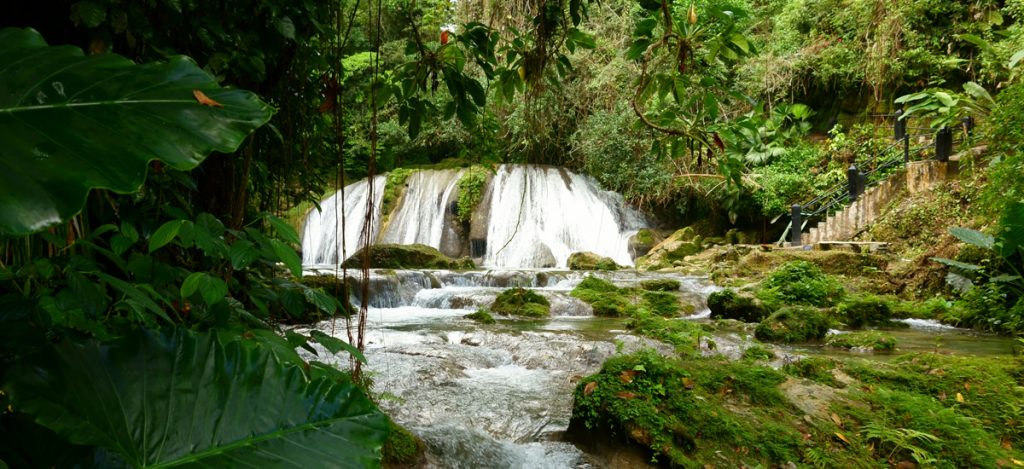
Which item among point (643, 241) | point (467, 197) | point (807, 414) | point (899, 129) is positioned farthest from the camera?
point (467, 197)

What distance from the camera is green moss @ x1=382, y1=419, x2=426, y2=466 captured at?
2.82 m

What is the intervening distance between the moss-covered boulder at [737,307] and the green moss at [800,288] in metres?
0.34

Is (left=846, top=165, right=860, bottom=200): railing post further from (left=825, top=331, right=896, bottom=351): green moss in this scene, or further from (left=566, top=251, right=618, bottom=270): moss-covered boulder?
(left=825, top=331, right=896, bottom=351): green moss

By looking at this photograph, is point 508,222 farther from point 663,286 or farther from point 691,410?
point 691,410

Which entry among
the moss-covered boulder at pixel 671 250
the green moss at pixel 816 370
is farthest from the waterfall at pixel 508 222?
the green moss at pixel 816 370

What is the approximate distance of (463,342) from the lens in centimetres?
674

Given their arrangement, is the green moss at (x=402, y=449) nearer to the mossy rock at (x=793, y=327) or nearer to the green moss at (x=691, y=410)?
the green moss at (x=691, y=410)

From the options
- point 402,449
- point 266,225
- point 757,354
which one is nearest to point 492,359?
point 757,354

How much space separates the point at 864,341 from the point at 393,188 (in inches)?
565

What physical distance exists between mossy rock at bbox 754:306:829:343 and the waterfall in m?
8.93

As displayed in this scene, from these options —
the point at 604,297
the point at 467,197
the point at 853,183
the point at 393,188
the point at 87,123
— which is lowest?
the point at 604,297

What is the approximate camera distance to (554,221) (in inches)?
659

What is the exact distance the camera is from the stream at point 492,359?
3449mm

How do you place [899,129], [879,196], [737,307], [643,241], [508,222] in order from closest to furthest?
[737,307], [879,196], [899,129], [643,241], [508,222]
